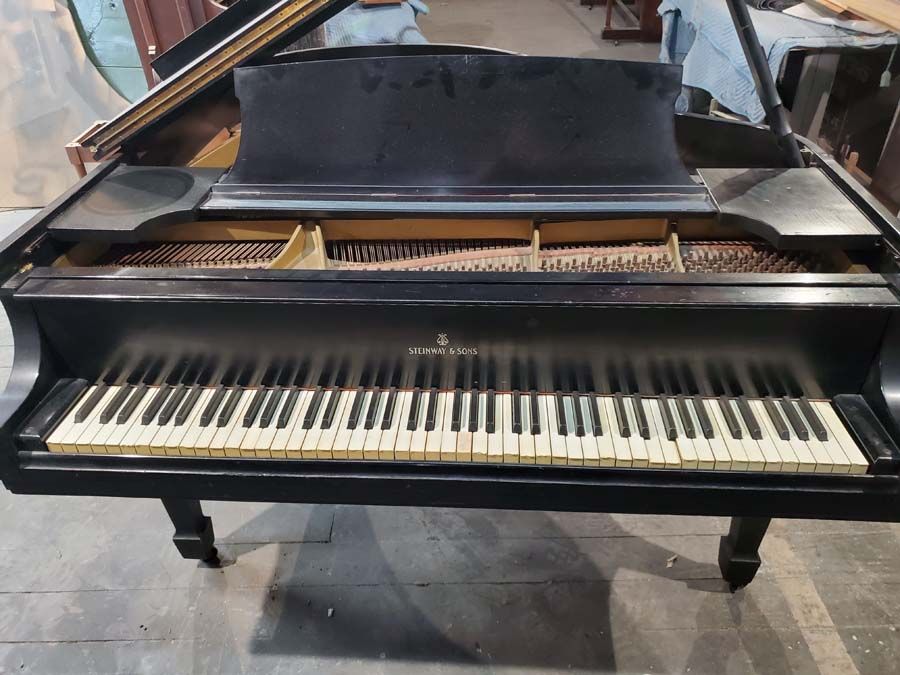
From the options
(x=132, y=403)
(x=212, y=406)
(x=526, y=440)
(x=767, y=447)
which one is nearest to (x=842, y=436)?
(x=767, y=447)

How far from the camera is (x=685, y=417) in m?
1.50

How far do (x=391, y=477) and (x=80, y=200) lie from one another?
124 cm

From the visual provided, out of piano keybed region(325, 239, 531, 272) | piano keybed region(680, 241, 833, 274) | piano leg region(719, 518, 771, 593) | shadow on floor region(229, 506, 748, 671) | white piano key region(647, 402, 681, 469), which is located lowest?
shadow on floor region(229, 506, 748, 671)

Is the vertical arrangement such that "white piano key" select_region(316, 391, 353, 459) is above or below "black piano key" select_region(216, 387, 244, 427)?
below

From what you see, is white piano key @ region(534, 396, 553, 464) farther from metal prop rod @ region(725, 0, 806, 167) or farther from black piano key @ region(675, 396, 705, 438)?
metal prop rod @ region(725, 0, 806, 167)

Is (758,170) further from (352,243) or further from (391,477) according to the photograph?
(391,477)

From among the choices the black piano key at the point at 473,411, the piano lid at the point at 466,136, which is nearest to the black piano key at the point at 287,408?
the black piano key at the point at 473,411

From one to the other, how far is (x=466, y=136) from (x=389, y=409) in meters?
0.84

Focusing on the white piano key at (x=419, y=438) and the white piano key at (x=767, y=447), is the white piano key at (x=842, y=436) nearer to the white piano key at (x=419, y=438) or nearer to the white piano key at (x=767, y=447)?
the white piano key at (x=767, y=447)

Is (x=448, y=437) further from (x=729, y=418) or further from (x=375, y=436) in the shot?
(x=729, y=418)

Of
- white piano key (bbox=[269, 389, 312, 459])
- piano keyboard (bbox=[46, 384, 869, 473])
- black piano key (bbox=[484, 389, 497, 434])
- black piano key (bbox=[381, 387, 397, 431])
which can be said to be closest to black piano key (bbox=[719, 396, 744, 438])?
piano keyboard (bbox=[46, 384, 869, 473])

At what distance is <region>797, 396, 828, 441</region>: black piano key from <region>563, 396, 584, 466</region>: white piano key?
1.74ft

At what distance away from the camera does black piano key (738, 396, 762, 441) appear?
4.76 ft

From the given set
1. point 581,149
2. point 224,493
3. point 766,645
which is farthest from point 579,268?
point 766,645
